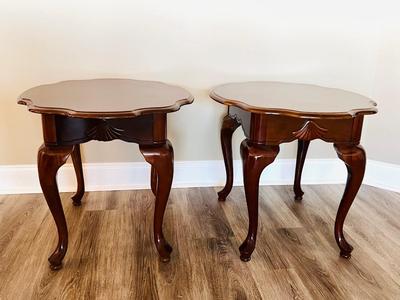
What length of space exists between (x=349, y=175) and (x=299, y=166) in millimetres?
617

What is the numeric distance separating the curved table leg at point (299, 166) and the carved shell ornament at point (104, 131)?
3.74ft

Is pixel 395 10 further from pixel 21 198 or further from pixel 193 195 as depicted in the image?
pixel 21 198

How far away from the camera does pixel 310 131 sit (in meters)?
1.46

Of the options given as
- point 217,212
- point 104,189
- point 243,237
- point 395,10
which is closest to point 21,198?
point 104,189

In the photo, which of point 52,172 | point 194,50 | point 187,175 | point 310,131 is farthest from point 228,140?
point 52,172

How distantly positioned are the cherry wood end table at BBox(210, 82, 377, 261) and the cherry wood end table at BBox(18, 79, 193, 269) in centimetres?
28

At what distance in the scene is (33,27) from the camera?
194 centimetres

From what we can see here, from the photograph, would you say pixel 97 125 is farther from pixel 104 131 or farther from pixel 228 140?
pixel 228 140

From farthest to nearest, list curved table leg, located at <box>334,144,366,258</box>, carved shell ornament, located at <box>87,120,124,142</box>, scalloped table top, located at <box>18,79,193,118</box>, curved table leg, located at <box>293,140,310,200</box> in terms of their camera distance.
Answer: curved table leg, located at <box>293,140,310,200</box> < curved table leg, located at <box>334,144,366,258</box> < carved shell ornament, located at <box>87,120,124,142</box> < scalloped table top, located at <box>18,79,193,118</box>

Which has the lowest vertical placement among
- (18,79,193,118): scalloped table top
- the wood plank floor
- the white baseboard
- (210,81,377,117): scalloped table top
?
the wood plank floor

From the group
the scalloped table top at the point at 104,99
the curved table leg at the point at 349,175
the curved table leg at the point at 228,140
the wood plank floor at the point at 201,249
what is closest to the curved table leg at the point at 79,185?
the wood plank floor at the point at 201,249

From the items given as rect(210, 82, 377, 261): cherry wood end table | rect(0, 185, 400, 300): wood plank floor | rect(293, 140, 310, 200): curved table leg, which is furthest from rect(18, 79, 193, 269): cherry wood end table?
rect(293, 140, 310, 200): curved table leg

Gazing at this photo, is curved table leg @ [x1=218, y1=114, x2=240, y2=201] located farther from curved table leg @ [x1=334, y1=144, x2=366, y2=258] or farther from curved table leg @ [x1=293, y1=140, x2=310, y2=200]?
curved table leg @ [x1=334, y1=144, x2=366, y2=258]

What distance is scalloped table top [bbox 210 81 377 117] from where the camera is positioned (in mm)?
1408
